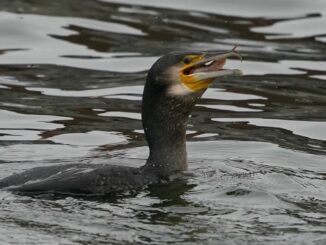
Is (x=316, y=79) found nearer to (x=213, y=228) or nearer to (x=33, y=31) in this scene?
(x=33, y=31)

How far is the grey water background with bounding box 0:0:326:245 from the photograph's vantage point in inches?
321

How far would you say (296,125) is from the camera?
39.1 feet

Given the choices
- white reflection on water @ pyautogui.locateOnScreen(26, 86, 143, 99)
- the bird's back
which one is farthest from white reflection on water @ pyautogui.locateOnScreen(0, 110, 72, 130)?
the bird's back

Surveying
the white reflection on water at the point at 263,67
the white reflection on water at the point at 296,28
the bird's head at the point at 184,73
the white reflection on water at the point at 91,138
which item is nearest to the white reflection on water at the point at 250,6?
the white reflection on water at the point at 296,28

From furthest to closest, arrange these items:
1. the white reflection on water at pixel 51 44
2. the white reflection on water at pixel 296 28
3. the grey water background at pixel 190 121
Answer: the white reflection on water at pixel 296 28
the white reflection on water at pixel 51 44
the grey water background at pixel 190 121

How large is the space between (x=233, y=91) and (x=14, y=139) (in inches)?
119

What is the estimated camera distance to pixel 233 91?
520 inches

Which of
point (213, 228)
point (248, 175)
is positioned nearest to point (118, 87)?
point (248, 175)

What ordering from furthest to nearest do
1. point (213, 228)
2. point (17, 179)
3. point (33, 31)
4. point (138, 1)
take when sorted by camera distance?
point (138, 1) → point (33, 31) → point (17, 179) → point (213, 228)

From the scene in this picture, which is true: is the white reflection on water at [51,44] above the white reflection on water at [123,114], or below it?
above

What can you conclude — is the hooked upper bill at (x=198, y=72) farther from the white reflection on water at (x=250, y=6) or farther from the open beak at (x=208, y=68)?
the white reflection on water at (x=250, y=6)

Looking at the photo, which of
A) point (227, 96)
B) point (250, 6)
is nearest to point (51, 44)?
point (227, 96)

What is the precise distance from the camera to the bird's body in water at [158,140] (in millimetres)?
8805

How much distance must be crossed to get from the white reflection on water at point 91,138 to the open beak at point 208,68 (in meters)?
2.09
